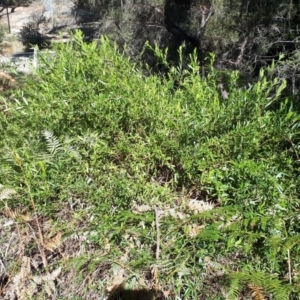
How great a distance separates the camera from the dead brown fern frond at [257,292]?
4.24 feet

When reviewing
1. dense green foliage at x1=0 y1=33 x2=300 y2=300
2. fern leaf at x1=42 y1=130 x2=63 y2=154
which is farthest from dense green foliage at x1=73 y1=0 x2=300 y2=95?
fern leaf at x1=42 y1=130 x2=63 y2=154

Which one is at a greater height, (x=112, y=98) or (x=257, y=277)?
(x=112, y=98)

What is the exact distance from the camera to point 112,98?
1821 mm

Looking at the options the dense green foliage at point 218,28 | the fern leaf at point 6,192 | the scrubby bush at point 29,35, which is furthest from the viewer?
the scrubby bush at point 29,35

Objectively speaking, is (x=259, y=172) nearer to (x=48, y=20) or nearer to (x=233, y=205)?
(x=233, y=205)

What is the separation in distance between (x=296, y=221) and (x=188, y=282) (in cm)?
49

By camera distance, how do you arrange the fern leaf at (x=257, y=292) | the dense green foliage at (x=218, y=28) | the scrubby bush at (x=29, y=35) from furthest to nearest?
1. the scrubby bush at (x=29, y=35)
2. the dense green foliage at (x=218, y=28)
3. the fern leaf at (x=257, y=292)

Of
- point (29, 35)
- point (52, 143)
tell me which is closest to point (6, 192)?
point (52, 143)

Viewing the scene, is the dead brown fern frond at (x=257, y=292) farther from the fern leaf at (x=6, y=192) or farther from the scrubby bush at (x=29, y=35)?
the scrubby bush at (x=29, y=35)

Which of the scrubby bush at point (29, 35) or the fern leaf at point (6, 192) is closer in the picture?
the fern leaf at point (6, 192)

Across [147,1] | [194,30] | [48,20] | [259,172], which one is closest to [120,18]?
[147,1]

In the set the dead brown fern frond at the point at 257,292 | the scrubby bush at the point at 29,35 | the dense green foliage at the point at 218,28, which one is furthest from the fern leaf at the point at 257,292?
the scrubby bush at the point at 29,35

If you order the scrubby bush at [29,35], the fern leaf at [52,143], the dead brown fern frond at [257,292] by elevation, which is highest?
the fern leaf at [52,143]

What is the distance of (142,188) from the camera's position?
5.69 feet
